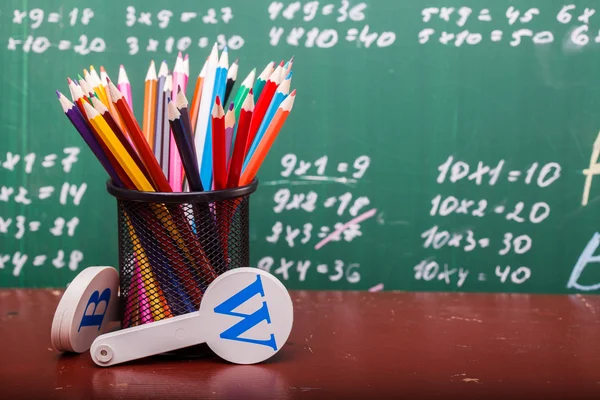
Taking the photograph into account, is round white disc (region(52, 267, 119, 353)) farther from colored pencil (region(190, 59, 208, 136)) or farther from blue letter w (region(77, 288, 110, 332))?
colored pencil (region(190, 59, 208, 136))

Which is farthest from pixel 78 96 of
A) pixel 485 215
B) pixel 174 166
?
pixel 485 215

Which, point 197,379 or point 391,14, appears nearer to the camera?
point 197,379

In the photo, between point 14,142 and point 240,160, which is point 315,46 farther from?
point 14,142

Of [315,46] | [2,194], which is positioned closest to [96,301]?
[2,194]

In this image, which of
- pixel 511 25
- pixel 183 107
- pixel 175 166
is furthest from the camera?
pixel 511 25

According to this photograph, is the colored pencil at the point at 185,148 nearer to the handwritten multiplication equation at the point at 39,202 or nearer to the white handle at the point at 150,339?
the white handle at the point at 150,339

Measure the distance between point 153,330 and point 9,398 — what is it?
14 cm

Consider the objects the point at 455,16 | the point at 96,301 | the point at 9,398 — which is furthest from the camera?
the point at 455,16

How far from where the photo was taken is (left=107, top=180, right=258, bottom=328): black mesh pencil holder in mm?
741

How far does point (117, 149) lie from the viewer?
28.2 inches

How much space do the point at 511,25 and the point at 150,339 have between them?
597mm

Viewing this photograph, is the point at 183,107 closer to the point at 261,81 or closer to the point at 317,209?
the point at 261,81

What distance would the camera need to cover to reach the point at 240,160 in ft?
2.42

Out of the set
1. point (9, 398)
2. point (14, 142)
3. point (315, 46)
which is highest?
point (315, 46)
